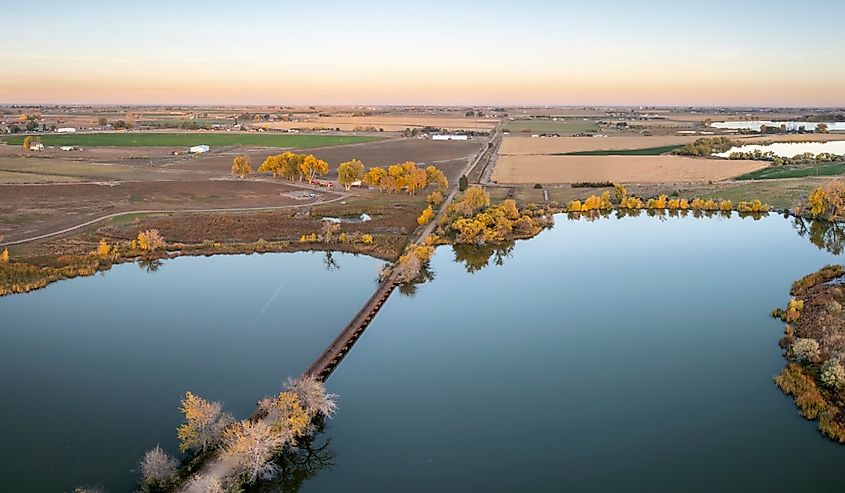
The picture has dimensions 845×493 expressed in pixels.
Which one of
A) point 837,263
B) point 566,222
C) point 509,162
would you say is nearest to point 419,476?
point 837,263

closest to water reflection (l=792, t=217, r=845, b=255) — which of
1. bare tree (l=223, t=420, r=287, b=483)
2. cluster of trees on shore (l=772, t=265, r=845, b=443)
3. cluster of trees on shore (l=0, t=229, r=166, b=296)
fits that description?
cluster of trees on shore (l=772, t=265, r=845, b=443)

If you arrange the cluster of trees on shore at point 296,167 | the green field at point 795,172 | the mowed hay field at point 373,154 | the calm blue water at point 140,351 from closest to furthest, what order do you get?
1. the calm blue water at point 140,351
2. the cluster of trees on shore at point 296,167
3. the green field at point 795,172
4. the mowed hay field at point 373,154

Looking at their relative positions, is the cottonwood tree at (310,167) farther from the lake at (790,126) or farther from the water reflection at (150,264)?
the lake at (790,126)

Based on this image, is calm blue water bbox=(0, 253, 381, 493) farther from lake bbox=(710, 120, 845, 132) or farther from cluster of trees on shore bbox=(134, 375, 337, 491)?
lake bbox=(710, 120, 845, 132)

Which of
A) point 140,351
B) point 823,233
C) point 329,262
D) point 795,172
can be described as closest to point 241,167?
point 329,262

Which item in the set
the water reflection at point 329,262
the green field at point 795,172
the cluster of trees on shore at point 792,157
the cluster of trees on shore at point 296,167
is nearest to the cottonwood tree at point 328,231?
the water reflection at point 329,262
